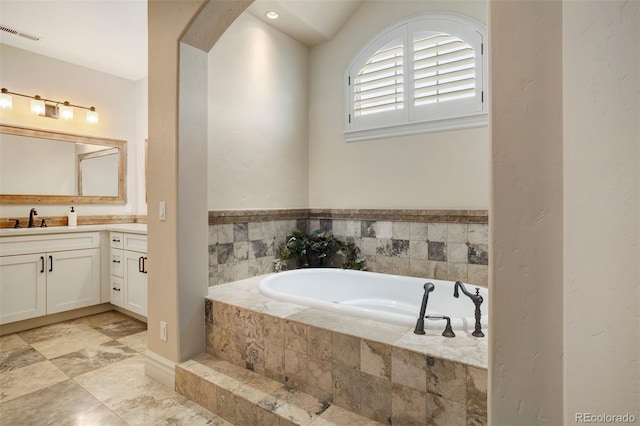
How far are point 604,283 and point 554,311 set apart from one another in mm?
144

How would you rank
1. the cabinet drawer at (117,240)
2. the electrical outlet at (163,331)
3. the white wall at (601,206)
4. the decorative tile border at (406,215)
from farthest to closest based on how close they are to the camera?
the cabinet drawer at (117,240)
the decorative tile border at (406,215)
the electrical outlet at (163,331)
the white wall at (601,206)

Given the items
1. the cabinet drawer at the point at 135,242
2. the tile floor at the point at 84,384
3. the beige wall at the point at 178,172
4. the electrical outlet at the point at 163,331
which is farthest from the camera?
the cabinet drawer at the point at 135,242

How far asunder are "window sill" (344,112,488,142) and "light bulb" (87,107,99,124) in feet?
9.49

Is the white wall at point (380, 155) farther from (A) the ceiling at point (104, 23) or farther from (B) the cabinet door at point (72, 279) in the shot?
(B) the cabinet door at point (72, 279)

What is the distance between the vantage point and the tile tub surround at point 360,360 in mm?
1285

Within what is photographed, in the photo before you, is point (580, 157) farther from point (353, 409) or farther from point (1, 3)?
point (1, 3)

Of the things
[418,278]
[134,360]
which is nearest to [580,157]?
[418,278]

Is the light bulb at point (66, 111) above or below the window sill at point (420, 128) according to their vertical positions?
above

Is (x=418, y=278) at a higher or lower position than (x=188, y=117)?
lower

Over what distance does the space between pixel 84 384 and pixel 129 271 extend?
1336mm

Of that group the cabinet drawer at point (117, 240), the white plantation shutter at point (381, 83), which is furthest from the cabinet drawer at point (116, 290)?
the white plantation shutter at point (381, 83)

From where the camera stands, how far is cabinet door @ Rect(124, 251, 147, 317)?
125 inches

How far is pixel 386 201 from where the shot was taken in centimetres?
297

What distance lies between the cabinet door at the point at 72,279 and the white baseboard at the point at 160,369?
65.1 inches
